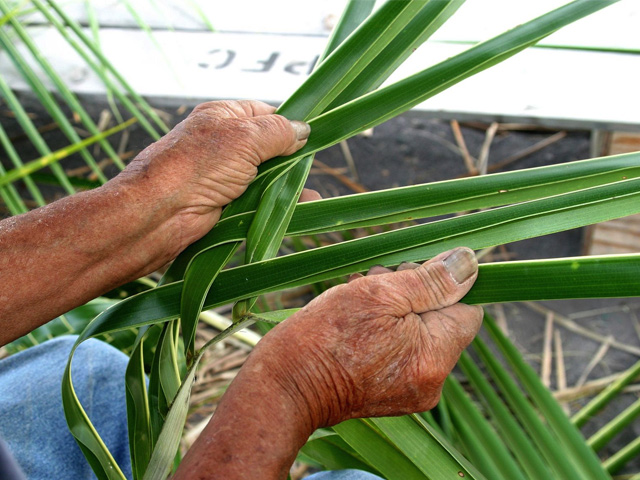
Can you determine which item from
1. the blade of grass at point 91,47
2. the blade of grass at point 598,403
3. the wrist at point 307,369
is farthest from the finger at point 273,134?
the blade of grass at point 598,403

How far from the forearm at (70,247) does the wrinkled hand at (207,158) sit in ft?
0.07

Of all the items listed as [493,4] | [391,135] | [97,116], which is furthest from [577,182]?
[97,116]

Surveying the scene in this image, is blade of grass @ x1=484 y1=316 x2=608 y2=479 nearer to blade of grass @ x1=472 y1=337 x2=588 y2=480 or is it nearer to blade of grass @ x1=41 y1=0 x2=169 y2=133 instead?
blade of grass @ x1=472 y1=337 x2=588 y2=480

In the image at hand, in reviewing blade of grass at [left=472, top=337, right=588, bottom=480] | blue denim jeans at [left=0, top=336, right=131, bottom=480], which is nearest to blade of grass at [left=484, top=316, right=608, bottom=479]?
blade of grass at [left=472, top=337, right=588, bottom=480]

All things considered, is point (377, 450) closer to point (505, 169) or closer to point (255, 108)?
point (255, 108)

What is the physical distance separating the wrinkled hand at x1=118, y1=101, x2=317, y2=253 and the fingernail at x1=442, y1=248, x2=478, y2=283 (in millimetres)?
265

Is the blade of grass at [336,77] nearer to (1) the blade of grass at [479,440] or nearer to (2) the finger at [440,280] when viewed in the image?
(2) the finger at [440,280]

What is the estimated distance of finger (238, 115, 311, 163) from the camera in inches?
30.4

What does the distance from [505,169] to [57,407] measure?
1572 mm

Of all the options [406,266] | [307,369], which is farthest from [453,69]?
[307,369]

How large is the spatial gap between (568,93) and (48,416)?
1303 millimetres

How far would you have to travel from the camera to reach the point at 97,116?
2330 millimetres

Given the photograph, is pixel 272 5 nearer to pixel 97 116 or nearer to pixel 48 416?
pixel 97 116

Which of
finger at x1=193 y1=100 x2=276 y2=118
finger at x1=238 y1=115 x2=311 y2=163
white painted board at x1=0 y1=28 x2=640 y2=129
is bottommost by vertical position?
finger at x1=238 y1=115 x2=311 y2=163
